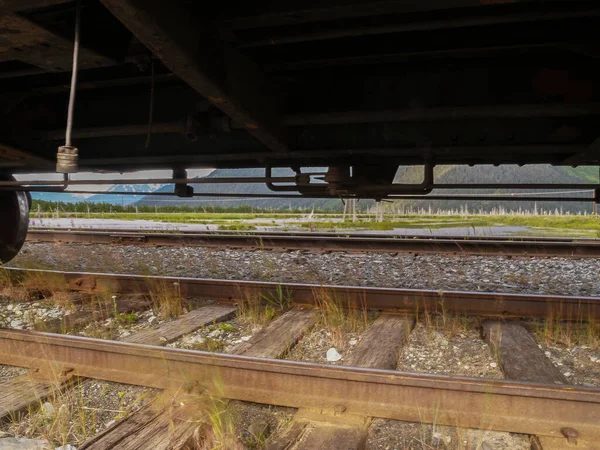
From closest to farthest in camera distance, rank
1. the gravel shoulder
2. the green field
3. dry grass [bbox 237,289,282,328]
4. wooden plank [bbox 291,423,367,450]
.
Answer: wooden plank [bbox 291,423,367,450] → dry grass [bbox 237,289,282,328] → the gravel shoulder → the green field

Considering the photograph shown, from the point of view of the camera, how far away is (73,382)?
2539mm

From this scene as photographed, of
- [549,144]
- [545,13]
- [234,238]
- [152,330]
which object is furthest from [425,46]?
[234,238]

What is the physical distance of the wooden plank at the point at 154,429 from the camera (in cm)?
183

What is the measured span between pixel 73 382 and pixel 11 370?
1.77 feet

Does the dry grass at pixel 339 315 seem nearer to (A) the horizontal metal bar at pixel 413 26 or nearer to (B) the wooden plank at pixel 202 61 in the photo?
(B) the wooden plank at pixel 202 61

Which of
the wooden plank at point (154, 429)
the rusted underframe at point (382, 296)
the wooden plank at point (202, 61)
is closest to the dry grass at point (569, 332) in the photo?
the rusted underframe at point (382, 296)

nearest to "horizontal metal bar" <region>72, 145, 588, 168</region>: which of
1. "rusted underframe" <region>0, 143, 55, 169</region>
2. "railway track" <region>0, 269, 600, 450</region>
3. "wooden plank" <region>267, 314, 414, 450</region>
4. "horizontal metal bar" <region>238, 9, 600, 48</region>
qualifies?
"rusted underframe" <region>0, 143, 55, 169</region>

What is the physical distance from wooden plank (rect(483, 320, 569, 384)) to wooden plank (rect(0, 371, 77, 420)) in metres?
2.40

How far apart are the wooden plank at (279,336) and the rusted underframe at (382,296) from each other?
1.10 feet

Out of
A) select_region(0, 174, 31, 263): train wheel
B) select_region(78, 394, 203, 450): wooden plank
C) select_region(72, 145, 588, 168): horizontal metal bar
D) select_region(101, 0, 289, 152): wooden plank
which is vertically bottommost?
select_region(78, 394, 203, 450): wooden plank

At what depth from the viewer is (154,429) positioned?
1.95m

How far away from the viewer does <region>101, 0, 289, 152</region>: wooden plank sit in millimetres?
1877

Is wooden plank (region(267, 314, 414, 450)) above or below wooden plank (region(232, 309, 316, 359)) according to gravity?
below

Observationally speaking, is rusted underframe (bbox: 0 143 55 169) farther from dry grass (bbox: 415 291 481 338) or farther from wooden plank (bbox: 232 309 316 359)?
dry grass (bbox: 415 291 481 338)
